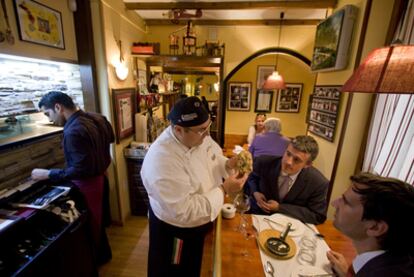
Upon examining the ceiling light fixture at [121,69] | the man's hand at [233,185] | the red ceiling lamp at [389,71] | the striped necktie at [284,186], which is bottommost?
the striped necktie at [284,186]

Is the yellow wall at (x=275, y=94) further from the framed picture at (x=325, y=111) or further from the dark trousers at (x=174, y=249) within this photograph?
the dark trousers at (x=174, y=249)

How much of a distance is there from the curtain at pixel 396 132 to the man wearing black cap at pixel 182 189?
1126 millimetres

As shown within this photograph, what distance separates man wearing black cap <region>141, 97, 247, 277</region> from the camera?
103 cm

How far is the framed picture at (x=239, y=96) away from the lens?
15.3 ft

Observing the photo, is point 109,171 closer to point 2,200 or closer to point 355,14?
point 2,200

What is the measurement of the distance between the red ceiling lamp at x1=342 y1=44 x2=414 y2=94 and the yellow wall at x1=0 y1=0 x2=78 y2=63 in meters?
2.11

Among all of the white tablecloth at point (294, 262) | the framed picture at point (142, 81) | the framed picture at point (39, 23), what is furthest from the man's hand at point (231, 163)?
the framed picture at point (142, 81)

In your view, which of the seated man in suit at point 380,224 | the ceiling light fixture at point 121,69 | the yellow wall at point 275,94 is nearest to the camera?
the seated man in suit at point 380,224

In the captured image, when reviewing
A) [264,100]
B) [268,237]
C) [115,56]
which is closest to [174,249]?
[268,237]

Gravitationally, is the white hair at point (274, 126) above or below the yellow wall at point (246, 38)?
below

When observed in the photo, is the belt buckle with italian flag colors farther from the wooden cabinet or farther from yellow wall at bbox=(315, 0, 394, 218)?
the wooden cabinet

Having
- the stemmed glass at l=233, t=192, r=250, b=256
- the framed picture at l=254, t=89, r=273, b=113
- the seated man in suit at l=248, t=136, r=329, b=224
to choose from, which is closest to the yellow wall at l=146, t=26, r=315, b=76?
the framed picture at l=254, t=89, r=273, b=113

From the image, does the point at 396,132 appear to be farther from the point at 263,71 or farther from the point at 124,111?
the point at 263,71

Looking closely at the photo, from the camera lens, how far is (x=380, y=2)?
1.60 metres
